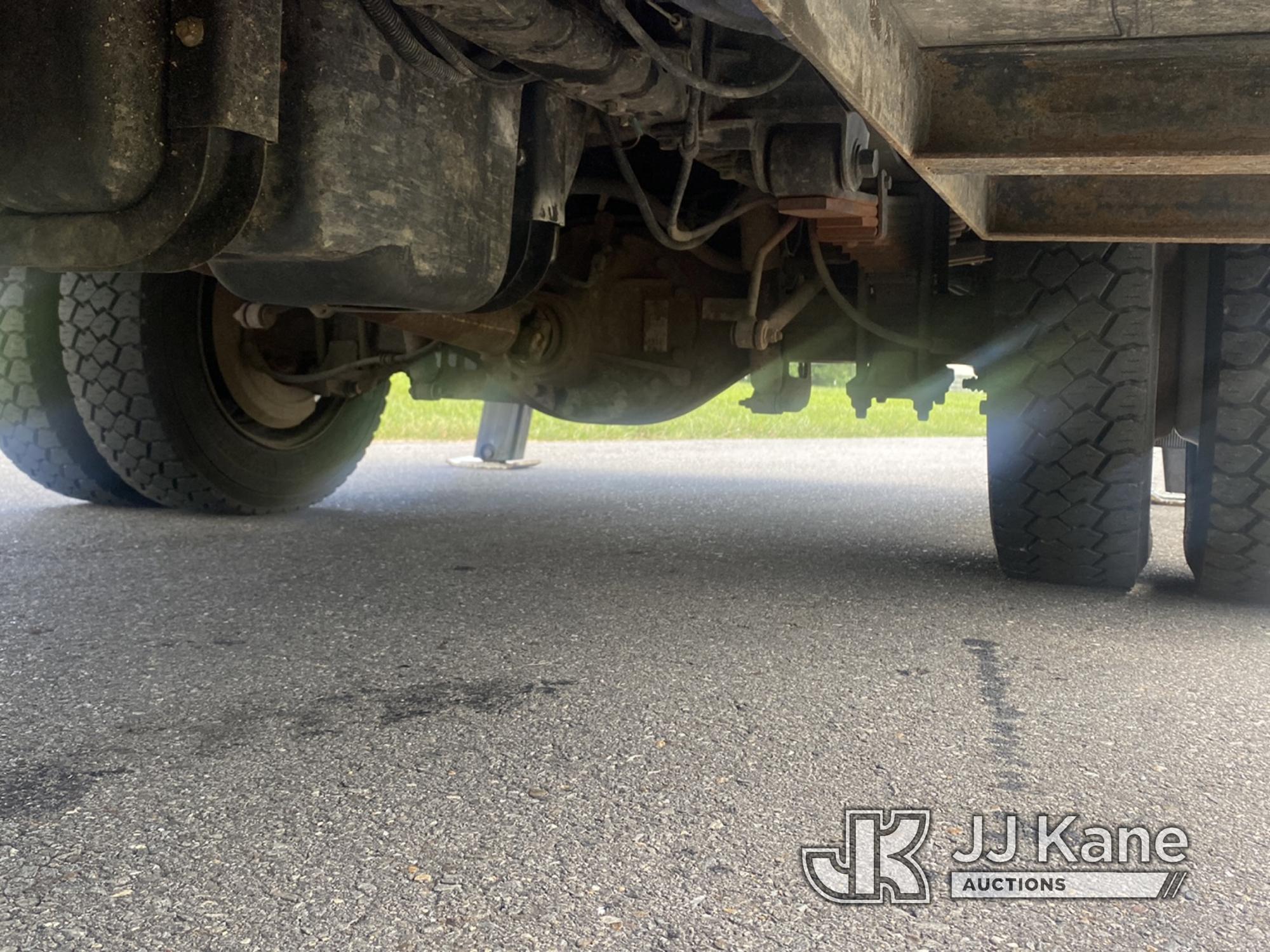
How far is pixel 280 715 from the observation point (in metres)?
1.83

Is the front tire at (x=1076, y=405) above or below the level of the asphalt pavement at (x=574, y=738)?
above

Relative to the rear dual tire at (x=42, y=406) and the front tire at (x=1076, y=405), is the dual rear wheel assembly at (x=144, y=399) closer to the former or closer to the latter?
the rear dual tire at (x=42, y=406)

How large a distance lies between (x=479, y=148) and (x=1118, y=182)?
129 cm

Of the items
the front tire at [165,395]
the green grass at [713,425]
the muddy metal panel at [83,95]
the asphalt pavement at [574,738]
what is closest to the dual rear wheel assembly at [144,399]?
the front tire at [165,395]

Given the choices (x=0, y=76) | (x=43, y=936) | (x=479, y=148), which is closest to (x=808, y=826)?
(x=43, y=936)

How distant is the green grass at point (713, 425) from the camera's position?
27.8 ft

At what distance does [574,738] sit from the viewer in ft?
5.73

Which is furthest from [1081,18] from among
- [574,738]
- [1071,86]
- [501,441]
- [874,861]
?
[501,441]

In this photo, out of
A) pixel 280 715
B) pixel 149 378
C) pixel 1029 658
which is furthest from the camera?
pixel 149 378

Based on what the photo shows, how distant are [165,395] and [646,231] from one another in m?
1.57

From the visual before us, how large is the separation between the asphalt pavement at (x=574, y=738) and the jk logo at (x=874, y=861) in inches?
0.8

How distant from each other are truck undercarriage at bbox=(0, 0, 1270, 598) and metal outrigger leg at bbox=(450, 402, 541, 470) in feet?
6.24

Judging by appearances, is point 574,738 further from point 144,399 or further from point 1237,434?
point 144,399

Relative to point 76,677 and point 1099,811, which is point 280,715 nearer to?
point 76,677
